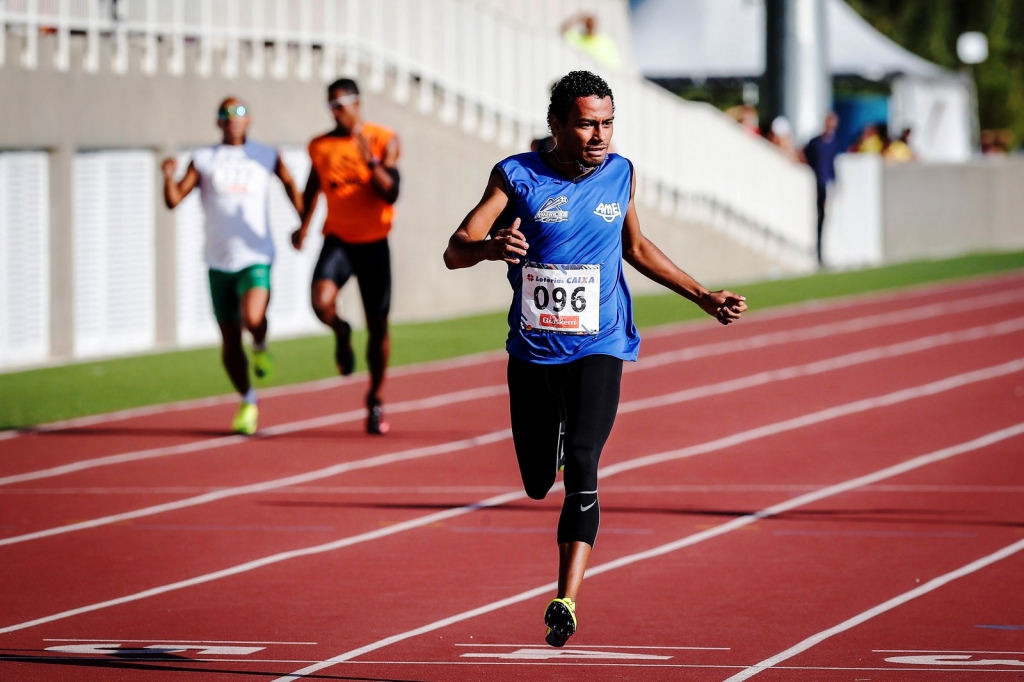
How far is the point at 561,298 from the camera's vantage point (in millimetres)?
7043

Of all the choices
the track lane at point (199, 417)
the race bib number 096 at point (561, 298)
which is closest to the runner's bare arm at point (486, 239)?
the race bib number 096 at point (561, 298)

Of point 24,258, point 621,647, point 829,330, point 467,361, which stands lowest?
point 621,647

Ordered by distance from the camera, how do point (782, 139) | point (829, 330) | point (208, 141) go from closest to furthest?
point (208, 141), point (829, 330), point (782, 139)

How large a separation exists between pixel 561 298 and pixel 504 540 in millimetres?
2873

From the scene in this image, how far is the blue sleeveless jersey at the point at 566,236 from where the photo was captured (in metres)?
7.03

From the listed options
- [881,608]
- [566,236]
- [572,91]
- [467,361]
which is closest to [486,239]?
[566,236]

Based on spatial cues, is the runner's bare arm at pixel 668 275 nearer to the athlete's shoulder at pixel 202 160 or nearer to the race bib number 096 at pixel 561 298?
the race bib number 096 at pixel 561 298

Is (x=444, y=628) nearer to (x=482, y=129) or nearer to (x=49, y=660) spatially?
(x=49, y=660)

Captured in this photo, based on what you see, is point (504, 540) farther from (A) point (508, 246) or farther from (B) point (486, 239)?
(A) point (508, 246)

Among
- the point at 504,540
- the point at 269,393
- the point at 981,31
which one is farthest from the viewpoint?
the point at 981,31

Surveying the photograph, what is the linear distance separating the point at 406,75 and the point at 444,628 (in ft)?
52.0

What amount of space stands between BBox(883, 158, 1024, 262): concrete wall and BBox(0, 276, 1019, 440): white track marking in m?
5.01

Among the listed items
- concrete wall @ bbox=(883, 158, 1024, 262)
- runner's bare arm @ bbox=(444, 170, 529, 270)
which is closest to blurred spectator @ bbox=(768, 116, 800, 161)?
concrete wall @ bbox=(883, 158, 1024, 262)

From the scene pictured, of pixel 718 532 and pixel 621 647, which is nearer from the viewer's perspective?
pixel 621 647
